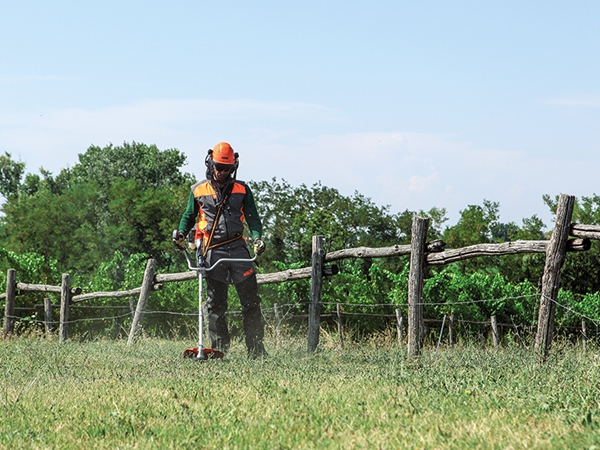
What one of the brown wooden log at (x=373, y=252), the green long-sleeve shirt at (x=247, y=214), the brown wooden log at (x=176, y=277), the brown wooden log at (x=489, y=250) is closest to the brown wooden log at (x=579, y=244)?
the brown wooden log at (x=489, y=250)

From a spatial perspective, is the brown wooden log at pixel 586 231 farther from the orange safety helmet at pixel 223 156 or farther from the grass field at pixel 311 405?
the orange safety helmet at pixel 223 156

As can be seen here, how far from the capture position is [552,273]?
780cm

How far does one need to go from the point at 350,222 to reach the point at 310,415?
88.2 feet

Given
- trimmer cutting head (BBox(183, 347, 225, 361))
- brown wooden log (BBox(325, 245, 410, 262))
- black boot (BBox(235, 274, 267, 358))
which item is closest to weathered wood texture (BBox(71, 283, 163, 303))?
brown wooden log (BBox(325, 245, 410, 262))

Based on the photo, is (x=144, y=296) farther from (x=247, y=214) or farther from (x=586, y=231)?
(x=586, y=231)

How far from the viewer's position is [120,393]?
6.02 metres

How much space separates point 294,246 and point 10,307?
50.2 ft

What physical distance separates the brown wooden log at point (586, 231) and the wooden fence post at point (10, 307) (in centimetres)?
1204

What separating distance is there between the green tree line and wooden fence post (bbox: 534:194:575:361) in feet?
28.9

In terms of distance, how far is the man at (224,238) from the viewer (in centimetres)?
912

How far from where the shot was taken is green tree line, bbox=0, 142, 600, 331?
18.2m

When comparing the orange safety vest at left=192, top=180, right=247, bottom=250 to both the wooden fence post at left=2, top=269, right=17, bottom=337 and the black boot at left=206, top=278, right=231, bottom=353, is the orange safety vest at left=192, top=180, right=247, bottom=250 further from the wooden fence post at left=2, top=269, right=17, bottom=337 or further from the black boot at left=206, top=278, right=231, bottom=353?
the wooden fence post at left=2, top=269, right=17, bottom=337

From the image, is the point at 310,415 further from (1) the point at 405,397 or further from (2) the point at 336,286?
(2) the point at 336,286

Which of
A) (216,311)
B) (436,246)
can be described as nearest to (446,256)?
(436,246)
